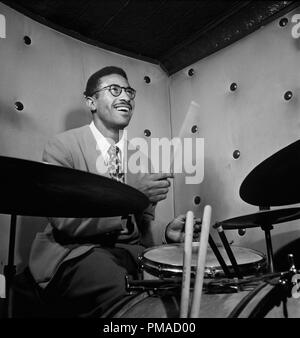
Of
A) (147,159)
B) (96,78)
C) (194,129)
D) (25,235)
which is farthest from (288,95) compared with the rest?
(25,235)

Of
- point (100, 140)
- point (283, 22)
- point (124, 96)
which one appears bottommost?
point (100, 140)

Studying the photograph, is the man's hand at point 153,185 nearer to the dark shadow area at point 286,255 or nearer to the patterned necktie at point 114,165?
the patterned necktie at point 114,165

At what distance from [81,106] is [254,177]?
95 centimetres

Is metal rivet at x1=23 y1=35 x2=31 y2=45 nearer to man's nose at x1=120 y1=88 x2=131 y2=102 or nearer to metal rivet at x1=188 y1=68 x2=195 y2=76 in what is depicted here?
man's nose at x1=120 y1=88 x2=131 y2=102

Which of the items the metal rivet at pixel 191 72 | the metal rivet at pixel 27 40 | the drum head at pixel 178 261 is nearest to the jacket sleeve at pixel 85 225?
the drum head at pixel 178 261

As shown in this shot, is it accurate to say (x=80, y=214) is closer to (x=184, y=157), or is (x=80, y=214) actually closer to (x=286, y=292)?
(x=286, y=292)

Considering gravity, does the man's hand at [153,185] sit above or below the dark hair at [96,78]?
below

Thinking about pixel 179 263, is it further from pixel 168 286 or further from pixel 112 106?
pixel 112 106

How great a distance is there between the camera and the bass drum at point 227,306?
0.76 meters

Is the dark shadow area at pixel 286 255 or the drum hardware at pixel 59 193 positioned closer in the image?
the drum hardware at pixel 59 193

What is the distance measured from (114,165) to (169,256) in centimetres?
62

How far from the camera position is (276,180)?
1.04 m

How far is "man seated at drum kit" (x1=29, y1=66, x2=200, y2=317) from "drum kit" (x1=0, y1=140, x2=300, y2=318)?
0.40 ft

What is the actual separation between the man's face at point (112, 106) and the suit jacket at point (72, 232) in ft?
0.45
